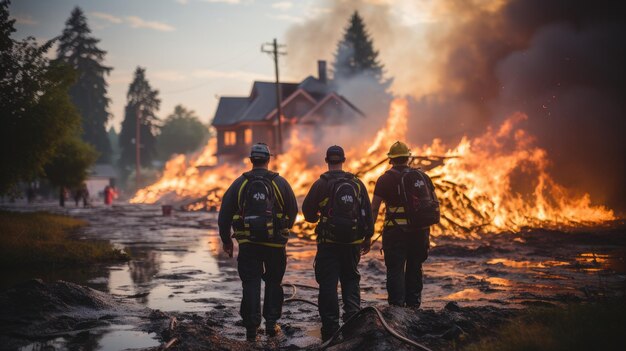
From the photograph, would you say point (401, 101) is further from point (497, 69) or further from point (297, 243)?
point (297, 243)

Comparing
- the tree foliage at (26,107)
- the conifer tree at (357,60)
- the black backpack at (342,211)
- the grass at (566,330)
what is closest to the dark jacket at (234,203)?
the black backpack at (342,211)

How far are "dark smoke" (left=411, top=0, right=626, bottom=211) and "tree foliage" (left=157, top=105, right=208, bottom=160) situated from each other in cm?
7398

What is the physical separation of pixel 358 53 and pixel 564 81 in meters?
53.4

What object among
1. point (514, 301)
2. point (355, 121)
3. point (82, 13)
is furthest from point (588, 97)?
point (82, 13)

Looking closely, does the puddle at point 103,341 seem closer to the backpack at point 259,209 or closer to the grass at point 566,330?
the backpack at point 259,209

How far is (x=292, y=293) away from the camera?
9070 millimetres

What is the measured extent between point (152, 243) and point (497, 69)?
50.6 ft

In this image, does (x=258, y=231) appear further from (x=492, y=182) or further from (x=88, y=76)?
(x=88, y=76)

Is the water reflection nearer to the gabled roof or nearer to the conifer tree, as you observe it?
the gabled roof

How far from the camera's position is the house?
50969 millimetres

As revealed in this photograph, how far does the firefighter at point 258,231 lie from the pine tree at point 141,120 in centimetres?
7962

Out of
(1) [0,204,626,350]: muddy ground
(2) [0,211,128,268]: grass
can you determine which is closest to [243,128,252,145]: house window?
(1) [0,204,626,350]: muddy ground

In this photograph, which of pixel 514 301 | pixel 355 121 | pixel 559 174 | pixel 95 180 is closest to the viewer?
pixel 514 301

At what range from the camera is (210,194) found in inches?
1558
